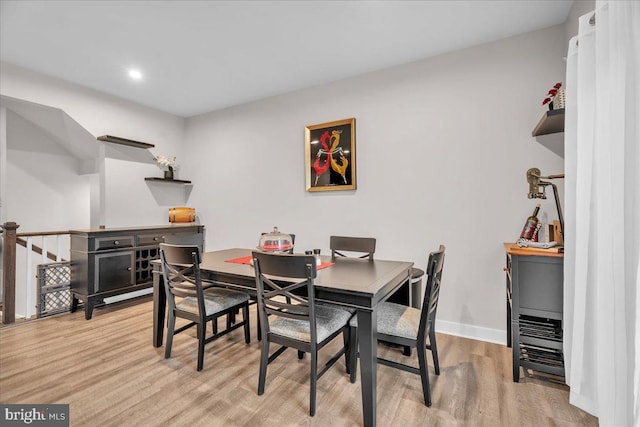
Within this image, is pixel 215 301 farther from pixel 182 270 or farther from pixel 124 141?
pixel 124 141

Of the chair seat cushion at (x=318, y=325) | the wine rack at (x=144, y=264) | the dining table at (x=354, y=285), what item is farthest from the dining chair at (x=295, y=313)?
the wine rack at (x=144, y=264)

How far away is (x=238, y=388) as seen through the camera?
6.26 ft

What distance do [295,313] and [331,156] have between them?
2.10m

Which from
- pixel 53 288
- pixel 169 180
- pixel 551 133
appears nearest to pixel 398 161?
pixel 551 133

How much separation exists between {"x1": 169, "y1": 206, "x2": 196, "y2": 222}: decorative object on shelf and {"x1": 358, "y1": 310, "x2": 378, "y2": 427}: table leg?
138 inches

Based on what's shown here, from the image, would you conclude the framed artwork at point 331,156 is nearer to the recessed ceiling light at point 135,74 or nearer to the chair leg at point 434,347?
the chair leg at point 434,347

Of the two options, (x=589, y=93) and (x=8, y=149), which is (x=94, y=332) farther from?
(x=589, y=93)

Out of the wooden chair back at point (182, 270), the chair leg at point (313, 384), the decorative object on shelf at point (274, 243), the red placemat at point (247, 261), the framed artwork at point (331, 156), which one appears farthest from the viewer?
the framed artwork at point (331, 156)

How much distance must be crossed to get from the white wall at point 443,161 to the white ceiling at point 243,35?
203 mm

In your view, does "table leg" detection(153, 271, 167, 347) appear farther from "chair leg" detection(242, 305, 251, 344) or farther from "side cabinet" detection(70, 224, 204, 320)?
"chair leg" detection(242, 305, 251, 344)

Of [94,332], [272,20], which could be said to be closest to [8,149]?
[94,332]

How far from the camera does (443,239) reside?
281 cm

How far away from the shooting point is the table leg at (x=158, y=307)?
2.45 m

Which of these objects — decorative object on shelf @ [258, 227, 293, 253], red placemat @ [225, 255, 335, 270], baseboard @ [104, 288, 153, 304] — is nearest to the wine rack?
baseboard @ [104, 288, 153, 304]
